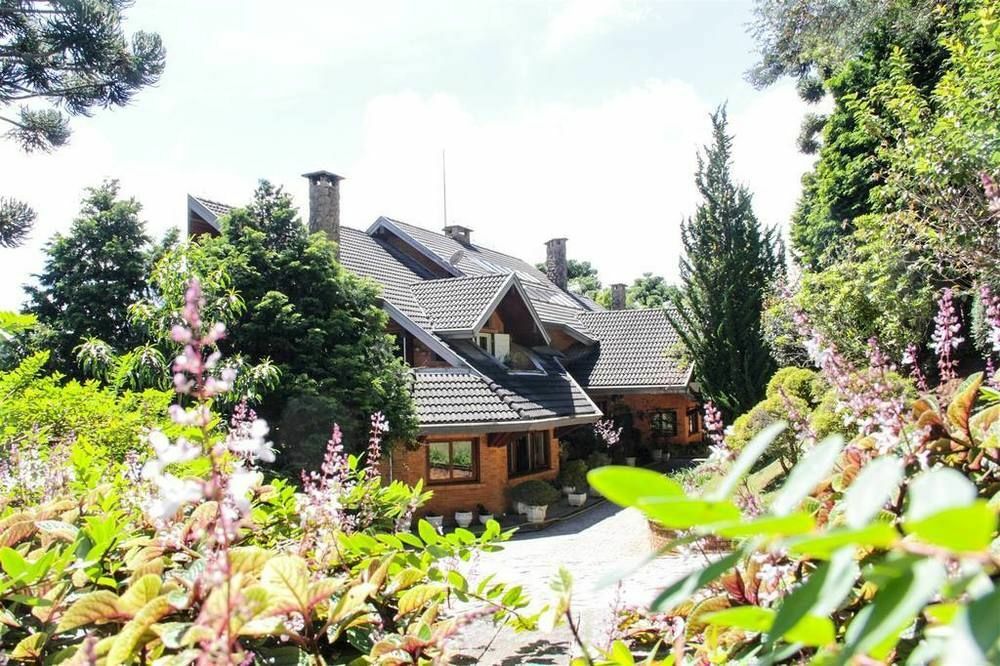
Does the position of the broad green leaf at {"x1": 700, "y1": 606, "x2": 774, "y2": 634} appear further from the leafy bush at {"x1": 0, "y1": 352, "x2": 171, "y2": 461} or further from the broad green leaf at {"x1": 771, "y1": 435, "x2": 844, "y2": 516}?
the leafy bush at {"x1": 0, "y1": 352, "x2": 171, "y2": 461}

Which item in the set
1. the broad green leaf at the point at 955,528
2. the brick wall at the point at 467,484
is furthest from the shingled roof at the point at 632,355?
the broad green leaf at the point at 955,528

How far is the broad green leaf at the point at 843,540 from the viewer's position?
44cm

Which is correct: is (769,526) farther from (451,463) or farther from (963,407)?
(451,463)

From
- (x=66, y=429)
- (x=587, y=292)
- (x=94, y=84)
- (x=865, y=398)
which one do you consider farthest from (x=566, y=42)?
(x=587, y=292)

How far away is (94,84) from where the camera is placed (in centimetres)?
1694

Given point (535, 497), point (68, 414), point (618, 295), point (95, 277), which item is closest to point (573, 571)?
point (535, 497)

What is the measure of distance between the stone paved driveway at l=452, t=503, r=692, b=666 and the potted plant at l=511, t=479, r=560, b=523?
634 mm

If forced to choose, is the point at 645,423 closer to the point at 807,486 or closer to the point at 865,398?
Answer: the point at 865,398

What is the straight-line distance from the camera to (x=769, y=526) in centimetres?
47

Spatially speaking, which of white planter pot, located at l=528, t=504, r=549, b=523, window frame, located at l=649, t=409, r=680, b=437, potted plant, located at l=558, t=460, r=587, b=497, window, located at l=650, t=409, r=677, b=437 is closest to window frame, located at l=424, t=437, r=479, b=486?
white planter pot, located at l=528, t=504, r=549, b=523

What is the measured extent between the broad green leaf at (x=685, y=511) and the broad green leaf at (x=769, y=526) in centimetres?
2

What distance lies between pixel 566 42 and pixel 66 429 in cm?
793

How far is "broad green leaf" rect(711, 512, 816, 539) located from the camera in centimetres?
46

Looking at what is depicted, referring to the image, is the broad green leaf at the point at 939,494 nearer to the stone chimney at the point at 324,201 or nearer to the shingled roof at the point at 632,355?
the stone chimney at the point at 324,201
